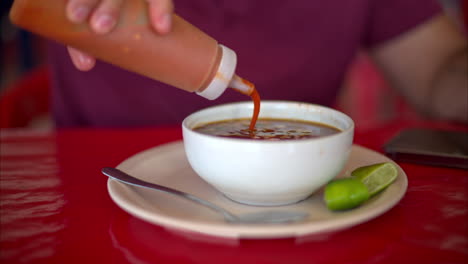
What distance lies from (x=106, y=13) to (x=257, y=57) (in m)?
1.08

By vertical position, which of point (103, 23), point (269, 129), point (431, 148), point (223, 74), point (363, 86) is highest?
point (103, 23)

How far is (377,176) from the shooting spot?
0.77 m

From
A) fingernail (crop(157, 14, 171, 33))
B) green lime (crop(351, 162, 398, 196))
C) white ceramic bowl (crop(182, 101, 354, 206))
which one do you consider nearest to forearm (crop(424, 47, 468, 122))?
green lime (crop(351, 162, 398, 196))

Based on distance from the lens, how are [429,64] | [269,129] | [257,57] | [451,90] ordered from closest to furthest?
[269,129] < [451,90] < [257,57] < [429,64]

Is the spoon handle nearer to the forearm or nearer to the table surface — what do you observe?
the table surface

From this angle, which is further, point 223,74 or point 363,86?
point 363,86

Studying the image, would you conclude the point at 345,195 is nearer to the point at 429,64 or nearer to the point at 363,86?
the point at 429,64

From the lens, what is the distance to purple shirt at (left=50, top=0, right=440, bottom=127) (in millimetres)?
1656

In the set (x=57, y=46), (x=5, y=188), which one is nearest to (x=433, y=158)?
(x=5, y=188)

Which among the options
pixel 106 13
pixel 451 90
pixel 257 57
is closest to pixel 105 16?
pixel 106 13

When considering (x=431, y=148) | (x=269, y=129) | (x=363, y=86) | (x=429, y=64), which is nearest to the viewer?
(x=269, y=129)

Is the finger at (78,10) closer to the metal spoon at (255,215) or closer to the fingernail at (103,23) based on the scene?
the fingernail at (103,23)

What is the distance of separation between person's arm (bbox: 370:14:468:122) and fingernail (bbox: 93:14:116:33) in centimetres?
132

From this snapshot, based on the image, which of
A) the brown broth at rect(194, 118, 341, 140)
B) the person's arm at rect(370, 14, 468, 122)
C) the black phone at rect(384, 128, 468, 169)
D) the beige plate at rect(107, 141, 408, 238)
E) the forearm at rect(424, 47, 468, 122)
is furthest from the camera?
the person's arm at rect(370, 14, 468, 122)
